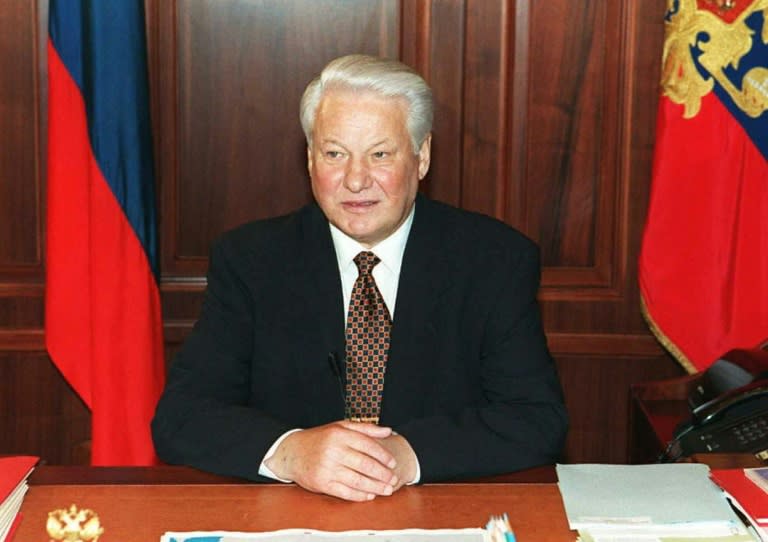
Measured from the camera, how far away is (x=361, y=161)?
7.73 feet

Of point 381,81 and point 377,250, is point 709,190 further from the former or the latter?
point 381,81

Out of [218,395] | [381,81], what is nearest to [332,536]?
[218,395]

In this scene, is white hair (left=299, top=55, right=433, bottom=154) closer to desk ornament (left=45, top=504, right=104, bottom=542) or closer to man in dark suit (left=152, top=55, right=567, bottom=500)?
man in dark suit (left=152, top=55, right=567, bottom=500)

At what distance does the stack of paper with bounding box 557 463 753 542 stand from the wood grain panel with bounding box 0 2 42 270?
2.46 m

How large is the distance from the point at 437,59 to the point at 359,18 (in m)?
0.30

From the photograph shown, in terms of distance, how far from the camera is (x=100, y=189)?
11.2ft

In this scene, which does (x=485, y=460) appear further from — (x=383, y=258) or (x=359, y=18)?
(x=359, y=18)

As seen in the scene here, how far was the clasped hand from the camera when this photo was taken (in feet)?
6.15

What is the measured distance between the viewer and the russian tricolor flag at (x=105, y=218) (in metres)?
3.40

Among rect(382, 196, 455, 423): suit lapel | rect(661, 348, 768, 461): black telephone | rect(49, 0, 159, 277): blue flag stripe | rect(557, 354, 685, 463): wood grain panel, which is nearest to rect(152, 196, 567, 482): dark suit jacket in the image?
rect(382, 196, 455, 423): suit lapel

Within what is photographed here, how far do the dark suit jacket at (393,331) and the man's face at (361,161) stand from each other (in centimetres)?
14

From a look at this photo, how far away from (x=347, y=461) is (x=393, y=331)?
57cm

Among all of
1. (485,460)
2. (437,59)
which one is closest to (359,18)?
(437,59)

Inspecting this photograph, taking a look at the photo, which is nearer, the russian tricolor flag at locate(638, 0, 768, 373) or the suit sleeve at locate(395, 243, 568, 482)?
the suit sleeve at locate(395, 243, 568, 482)
